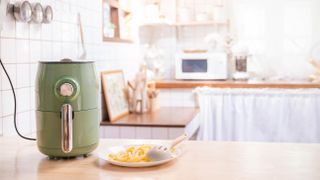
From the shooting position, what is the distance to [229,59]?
4.10 metres

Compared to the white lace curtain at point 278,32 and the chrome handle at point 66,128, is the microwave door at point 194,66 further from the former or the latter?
the chrome handle at point 66,128

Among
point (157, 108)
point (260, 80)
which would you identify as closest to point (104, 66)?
point (157, 108)

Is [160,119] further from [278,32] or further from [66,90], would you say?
[278,32]

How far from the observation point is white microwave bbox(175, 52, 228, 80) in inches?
150

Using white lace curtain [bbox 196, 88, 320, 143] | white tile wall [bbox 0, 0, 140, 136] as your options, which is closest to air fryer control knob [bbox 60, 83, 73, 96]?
white tile wall [bbox 0, 0, 140, 136]

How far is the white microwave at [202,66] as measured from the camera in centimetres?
381

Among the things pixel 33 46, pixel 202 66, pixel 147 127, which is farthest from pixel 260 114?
pixel 33 46

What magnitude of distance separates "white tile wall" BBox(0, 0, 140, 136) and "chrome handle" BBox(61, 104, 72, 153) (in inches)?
21.9

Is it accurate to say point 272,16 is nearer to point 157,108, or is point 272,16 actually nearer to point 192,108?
point 192,108

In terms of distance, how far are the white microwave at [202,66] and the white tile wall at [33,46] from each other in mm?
1234

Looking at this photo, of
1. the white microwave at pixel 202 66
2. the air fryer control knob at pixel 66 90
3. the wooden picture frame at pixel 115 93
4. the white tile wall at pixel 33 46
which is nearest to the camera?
the air fryer control knob at pixel 66 90

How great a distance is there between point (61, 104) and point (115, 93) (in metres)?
1.70

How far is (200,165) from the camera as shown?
1172mm

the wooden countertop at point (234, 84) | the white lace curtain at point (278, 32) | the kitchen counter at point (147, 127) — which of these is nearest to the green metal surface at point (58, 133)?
the kitchen counter at point (147, 127)
